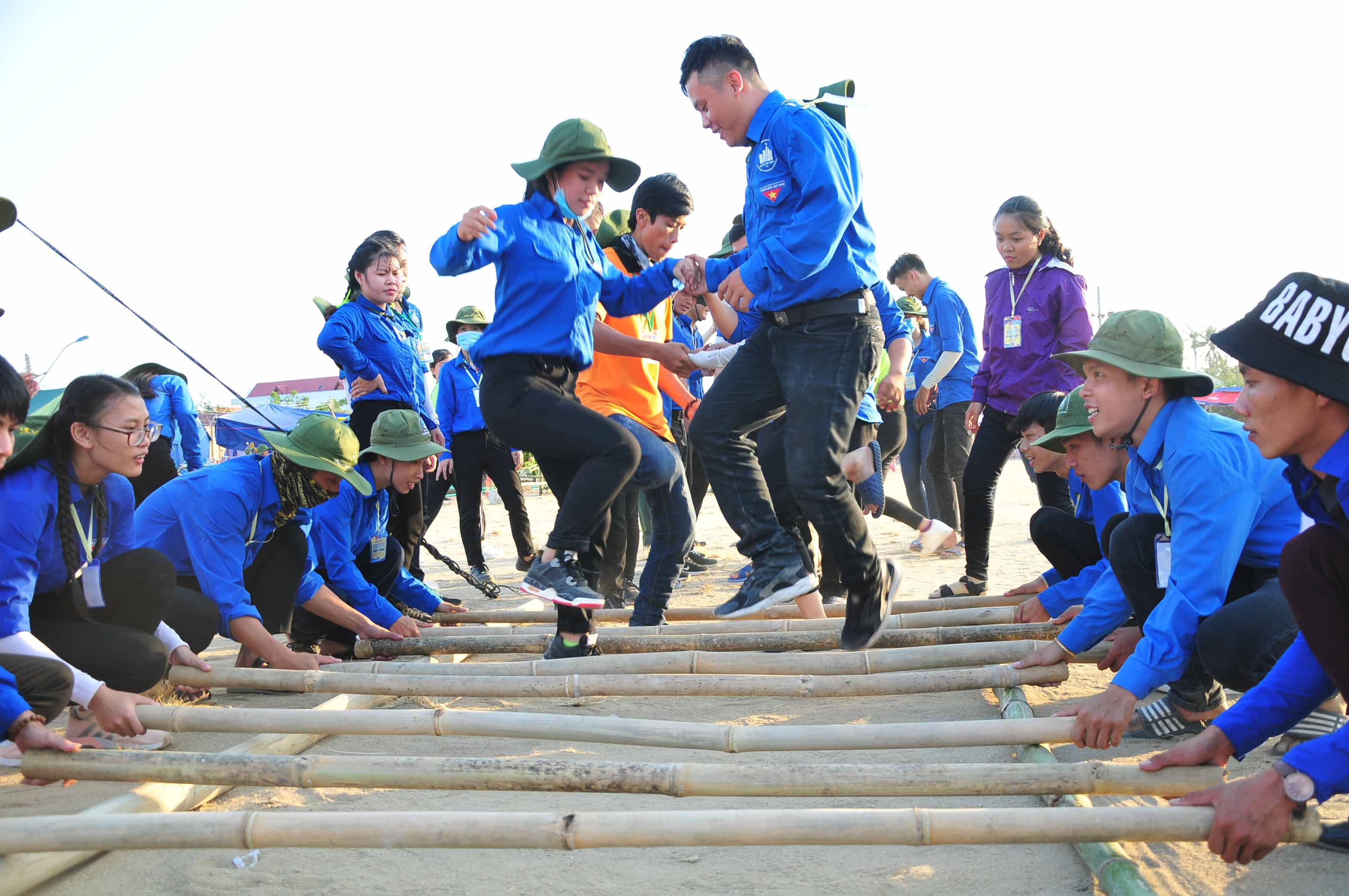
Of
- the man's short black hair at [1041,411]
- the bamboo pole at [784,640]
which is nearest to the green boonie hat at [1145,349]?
the bamboo pole at [784,640]

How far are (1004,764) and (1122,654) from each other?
4.05 ft

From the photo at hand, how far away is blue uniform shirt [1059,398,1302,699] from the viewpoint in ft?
7.89

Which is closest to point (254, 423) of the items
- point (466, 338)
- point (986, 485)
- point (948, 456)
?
point (466, 338)

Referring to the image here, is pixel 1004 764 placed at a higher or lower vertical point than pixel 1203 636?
lower

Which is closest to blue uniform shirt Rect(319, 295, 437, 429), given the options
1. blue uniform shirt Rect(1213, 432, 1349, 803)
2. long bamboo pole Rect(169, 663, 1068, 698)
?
long bamboo pole Rect(169, 663, 1068, 698)

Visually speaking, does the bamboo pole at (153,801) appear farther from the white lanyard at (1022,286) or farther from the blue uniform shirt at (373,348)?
the white lanyard at (1022,286)

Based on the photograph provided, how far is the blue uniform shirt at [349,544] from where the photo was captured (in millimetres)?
4215

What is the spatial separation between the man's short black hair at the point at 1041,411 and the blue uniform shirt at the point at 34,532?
3452mm

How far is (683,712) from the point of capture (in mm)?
3516

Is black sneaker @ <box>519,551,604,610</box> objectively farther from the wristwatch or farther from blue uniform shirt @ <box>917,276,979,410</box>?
blue uniform shirt @ <box>917,276,979,410</box>

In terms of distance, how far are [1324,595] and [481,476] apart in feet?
18.0

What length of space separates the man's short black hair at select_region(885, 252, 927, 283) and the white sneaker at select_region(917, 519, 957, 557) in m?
1.75

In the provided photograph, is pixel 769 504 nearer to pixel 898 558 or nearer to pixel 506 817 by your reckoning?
pixel 506 817

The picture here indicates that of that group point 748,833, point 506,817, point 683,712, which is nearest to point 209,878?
point 506,817
